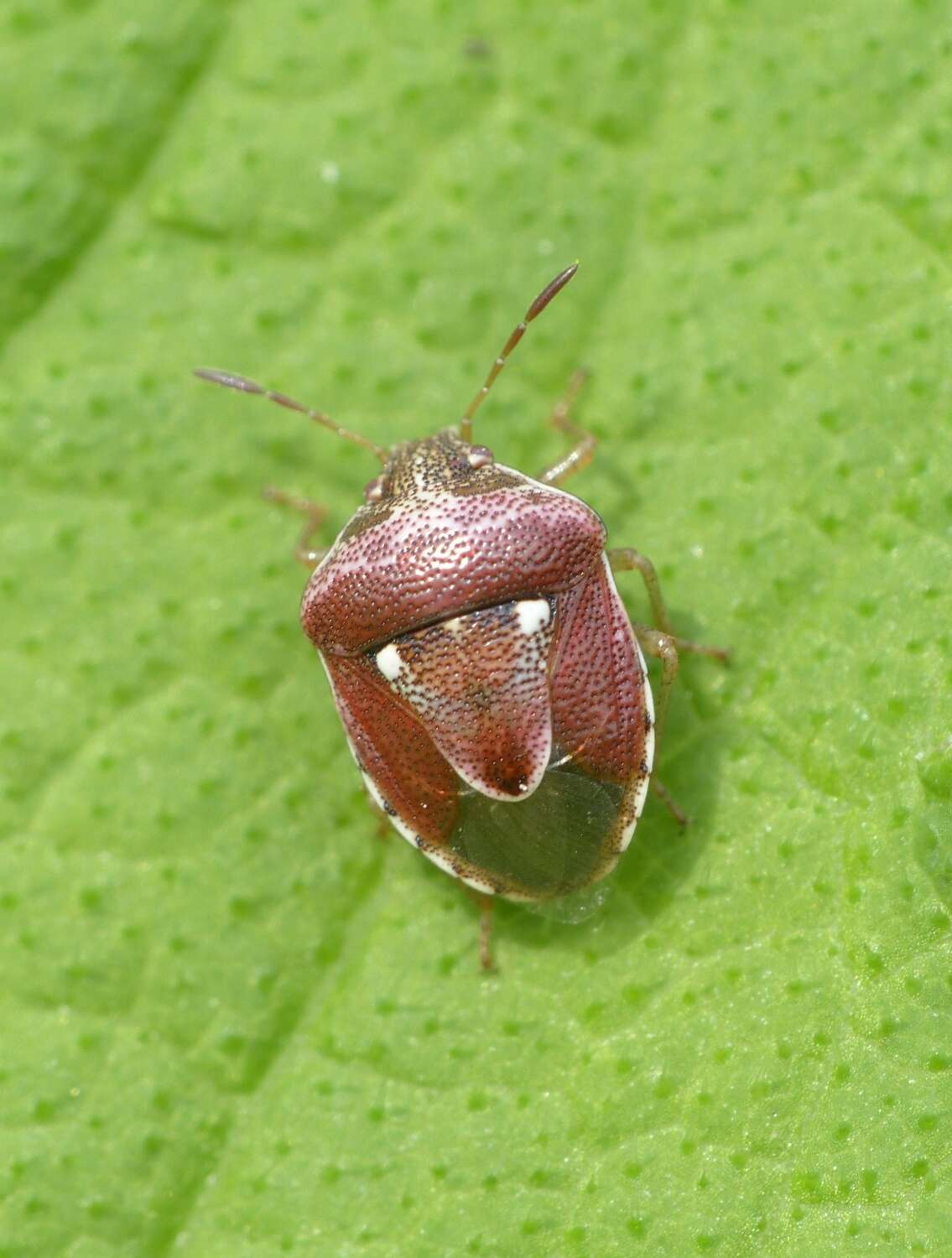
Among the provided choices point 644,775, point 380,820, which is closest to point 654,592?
point 644,775

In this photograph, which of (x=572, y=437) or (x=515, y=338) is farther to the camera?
(x=572, y=437)

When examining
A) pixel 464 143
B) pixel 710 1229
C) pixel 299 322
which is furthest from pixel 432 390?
pixel 710 1229

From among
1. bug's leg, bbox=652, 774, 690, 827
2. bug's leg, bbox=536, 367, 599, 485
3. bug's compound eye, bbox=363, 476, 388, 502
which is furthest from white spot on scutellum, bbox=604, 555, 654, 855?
bug's compound eye, bbox=363, 476, 388, 502

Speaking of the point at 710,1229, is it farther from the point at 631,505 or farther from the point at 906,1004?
the point at 631,505

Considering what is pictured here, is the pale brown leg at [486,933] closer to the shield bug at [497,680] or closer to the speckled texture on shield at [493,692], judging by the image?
the shield bug at [497,680]

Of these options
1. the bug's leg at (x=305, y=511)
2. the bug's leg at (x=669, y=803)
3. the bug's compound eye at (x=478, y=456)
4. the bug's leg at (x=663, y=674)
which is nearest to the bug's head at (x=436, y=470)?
the bug's compound eye at (x=478, y=456)

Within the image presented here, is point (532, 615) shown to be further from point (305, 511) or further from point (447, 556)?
point (305, 511)
